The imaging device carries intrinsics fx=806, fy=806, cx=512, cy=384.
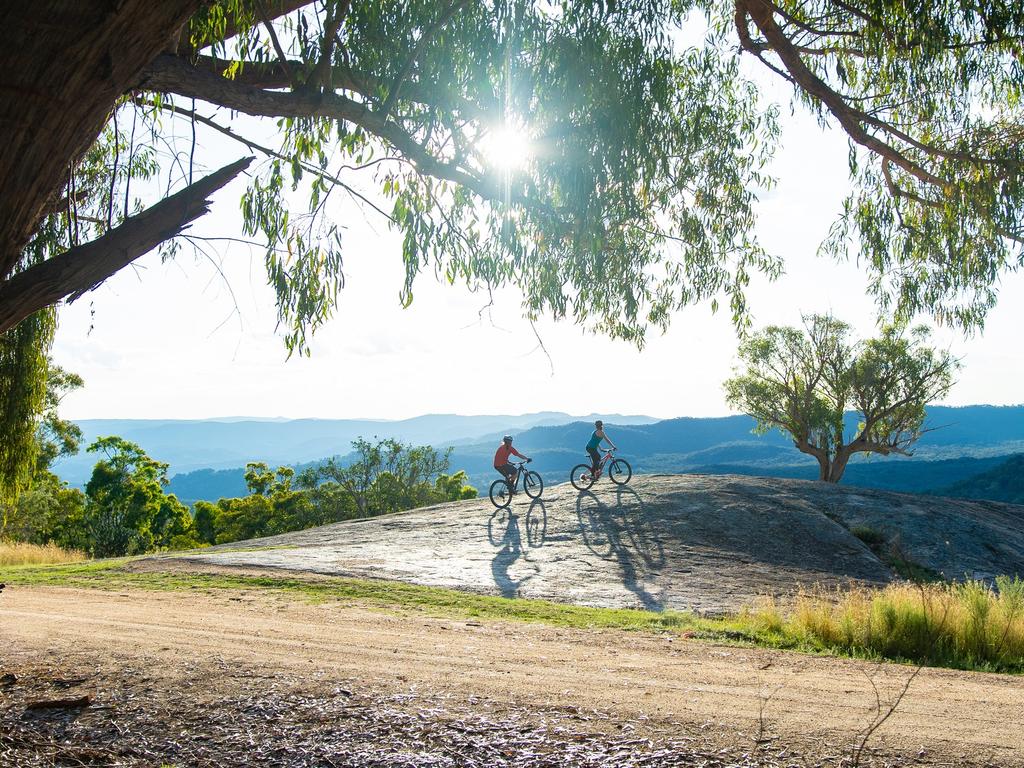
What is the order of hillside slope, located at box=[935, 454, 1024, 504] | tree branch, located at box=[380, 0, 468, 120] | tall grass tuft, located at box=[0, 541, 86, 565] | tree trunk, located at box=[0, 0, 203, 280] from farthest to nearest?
hillside slope, located at box=[935, 454, 1024, 504]
tall grass tuft, located at box=[0, 541, 86, 565]
tree branch, located at box=[380, 0, 468, 120]
tree trunk, located at box=[0, 0, 203, 280]

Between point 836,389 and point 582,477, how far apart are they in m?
21.3

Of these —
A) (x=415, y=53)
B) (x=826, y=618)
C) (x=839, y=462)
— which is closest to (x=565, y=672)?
(x=826, y=618)

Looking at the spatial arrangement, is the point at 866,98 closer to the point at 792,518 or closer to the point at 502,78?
the point at 502,78

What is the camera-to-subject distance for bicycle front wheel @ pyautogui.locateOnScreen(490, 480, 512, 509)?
69.7ft

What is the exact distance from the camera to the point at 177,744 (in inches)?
171

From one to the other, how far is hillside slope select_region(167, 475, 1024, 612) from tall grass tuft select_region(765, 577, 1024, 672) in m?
3.02

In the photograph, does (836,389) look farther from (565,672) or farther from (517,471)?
(565,672)

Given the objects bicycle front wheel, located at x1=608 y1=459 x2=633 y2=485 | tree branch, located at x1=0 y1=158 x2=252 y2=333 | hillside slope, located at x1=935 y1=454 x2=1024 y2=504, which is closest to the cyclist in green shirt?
bicycle front wheel, located at x1=608 y1=459 x2=633 y2=485

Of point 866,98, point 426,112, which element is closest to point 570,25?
point 426,112

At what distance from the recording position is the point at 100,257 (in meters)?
3.79

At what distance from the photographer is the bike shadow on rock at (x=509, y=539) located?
13.8 m

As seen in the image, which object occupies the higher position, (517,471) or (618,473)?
(517,471)

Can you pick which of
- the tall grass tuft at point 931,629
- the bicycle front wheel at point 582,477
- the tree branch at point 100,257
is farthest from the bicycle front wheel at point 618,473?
the tree branch at point 100,257

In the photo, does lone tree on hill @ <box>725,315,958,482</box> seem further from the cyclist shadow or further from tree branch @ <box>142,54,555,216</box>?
tree branch @ <box>142,54,555,216</box>
